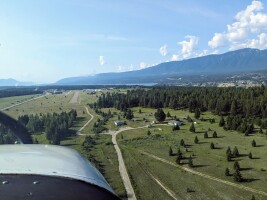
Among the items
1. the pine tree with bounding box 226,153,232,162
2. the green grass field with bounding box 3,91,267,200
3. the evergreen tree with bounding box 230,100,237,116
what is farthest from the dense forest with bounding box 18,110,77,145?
the evergreen tree with bounding box 230,100,237,116

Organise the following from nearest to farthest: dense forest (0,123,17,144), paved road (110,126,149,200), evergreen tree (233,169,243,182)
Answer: dense forest (0,123,17,144), paved road (110,126,149,200), evergreen tree (233,169,243,182)

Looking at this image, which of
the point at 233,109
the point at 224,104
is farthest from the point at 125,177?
the point at 224,104

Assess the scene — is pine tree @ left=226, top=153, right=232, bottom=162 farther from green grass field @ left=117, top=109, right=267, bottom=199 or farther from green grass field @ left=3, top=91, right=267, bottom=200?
green grass field @ left=117, top=109, right=267, bottom=199

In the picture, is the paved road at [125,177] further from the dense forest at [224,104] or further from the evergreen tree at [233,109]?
the evergreen tree at [233,109]

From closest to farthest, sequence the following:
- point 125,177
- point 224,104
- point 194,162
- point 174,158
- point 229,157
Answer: point 125,177 → point 194,162 → point 229,157 → point 174,158 → point 224,104

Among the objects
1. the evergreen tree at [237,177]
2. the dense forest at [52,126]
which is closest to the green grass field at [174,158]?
the evergreen tree at [237,177]

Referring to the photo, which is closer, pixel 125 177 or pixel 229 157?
pixel 125 177

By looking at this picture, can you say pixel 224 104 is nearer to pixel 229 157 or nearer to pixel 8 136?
pixel 229 157

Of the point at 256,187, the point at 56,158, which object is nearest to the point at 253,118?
the point at 256,187
